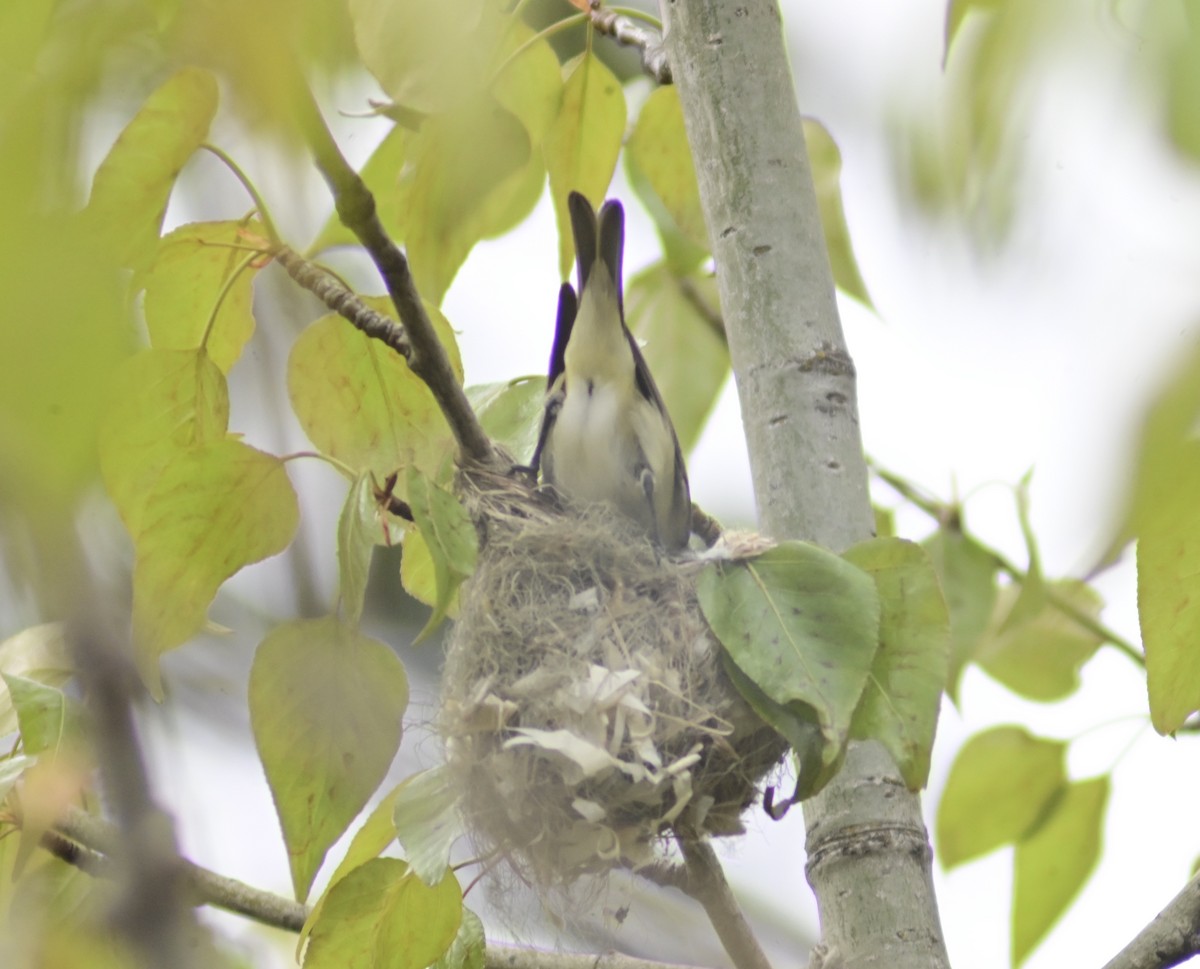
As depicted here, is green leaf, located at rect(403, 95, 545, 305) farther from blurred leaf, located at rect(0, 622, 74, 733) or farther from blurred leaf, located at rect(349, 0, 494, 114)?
blurred leaf, located at rect(0, 622, 74, 733)

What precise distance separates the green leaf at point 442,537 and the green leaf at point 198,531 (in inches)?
10.2

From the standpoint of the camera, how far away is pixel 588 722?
1.85 meters

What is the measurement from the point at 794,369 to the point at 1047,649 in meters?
0.72

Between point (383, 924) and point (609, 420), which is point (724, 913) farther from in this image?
point (609, 420)

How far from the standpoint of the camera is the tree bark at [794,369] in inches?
69.4

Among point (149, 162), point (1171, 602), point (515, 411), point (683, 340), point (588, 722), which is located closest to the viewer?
point (1171, 602)

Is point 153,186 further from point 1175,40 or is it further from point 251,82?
point 1175,40

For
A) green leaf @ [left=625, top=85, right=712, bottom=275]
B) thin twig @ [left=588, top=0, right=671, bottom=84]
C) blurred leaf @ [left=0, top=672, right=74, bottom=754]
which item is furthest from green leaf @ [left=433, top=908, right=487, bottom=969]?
thin twig @ [left=588, top=0, right=671, bottom=84]

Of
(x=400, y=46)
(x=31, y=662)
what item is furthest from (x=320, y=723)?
(x=400, y=46)

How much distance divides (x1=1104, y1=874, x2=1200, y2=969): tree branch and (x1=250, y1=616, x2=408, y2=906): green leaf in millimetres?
903

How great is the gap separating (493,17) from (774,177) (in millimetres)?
725

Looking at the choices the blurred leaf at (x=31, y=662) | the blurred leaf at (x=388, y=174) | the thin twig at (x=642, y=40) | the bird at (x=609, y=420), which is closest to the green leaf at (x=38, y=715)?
the blurred leaf at (x=31, y=662)

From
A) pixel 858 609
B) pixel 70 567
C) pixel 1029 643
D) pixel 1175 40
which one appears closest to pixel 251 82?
pixel 70 567

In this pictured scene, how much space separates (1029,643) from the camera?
2338 mm
